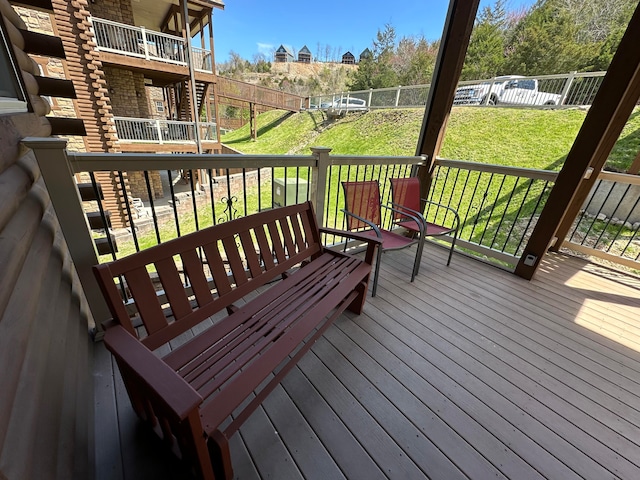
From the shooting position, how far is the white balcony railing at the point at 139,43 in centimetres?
628

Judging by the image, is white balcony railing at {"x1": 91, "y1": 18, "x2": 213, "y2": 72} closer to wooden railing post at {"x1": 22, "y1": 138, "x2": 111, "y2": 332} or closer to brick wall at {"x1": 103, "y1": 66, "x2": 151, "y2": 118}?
brick wall at {"x1": 103, "y1": 66, "x2": 151, "y2": 118}

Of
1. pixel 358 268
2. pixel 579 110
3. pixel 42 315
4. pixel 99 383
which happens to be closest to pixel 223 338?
pixel 42 315

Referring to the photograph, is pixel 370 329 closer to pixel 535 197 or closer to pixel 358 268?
pixel 358 268

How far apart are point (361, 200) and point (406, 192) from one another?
0.67 meters

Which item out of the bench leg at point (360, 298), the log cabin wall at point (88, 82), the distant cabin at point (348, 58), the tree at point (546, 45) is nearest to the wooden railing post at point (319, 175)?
the bench leg at point (360, 298)

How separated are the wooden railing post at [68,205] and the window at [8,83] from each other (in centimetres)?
19

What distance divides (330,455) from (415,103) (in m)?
11.4

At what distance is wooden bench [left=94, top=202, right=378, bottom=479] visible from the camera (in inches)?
33.4

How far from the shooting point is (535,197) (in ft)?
18.9

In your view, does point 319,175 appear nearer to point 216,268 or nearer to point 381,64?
point 216,268

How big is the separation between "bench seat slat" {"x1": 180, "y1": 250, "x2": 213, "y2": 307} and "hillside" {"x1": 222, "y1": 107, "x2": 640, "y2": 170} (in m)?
8.06

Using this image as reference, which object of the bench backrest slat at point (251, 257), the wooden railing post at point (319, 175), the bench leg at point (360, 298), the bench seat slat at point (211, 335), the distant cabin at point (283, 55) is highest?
the distant cabin at point (283, 55)

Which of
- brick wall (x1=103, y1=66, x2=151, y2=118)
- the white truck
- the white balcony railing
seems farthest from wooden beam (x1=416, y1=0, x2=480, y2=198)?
brick wall (x1=103, y1=66, x2=151, y2=118)

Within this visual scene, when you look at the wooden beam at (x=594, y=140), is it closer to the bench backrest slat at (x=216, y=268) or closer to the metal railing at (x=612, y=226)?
the metal railing at (x=612, y=226)
